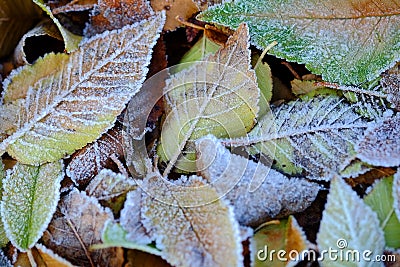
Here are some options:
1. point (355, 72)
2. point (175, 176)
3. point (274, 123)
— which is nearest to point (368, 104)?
point (355, 72)

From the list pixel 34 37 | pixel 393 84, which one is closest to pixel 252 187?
pixel 393 84

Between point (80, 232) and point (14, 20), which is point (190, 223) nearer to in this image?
point (80, 232)

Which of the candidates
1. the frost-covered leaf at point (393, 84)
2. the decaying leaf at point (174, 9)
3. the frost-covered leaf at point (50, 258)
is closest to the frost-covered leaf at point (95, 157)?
the frost-covered leaf at point (50, 258)

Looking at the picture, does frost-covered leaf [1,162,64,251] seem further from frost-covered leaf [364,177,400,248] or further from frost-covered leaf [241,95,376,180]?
frost-covered leaf [364,177,400,248]

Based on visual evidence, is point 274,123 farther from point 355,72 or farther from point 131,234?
point 131,234

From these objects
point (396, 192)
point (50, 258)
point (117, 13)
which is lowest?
point (50, 258)

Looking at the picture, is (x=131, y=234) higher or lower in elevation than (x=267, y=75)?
lower

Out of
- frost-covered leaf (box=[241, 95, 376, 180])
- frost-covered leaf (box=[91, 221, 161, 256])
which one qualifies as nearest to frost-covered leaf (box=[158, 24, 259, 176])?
frost-covered leaf (box=[241, 95, 376, 180])
